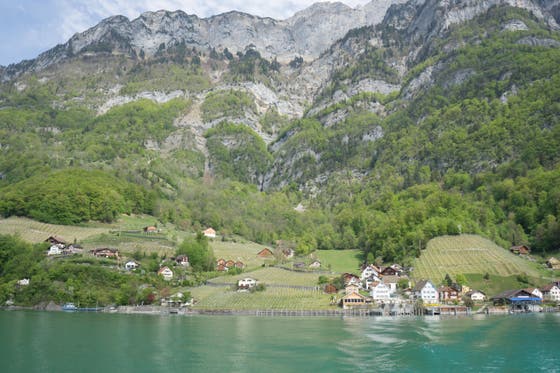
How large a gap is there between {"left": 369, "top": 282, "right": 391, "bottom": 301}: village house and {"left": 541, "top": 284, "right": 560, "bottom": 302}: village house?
2431cm

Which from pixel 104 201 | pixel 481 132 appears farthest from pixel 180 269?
pixel 481 132

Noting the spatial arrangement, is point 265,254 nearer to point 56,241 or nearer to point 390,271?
point 390,271

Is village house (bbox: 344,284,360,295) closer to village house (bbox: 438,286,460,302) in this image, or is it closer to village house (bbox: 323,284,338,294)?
village house (bbox: 323,284,338,294)

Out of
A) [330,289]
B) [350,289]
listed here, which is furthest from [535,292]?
[330,289]

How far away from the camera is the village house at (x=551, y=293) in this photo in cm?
7762

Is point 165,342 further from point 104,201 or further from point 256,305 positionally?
point 104,201

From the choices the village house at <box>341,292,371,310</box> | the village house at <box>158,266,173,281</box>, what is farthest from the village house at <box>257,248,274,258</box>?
the village house at <box>341,292,371,310</box>

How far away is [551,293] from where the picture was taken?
7800 cm

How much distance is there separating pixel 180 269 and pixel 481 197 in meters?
83.0

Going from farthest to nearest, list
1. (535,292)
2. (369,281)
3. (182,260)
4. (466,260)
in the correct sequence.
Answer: (182,260) → (369,281) → (466,260) → (535,292)

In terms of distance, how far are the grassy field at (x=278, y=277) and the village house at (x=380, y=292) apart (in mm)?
11945

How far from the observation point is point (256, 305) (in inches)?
3091

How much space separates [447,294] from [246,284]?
34792mm

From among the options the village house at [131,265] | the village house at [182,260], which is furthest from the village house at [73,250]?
the village house at [182,260]
